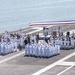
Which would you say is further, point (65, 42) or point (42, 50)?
point (65, 42)

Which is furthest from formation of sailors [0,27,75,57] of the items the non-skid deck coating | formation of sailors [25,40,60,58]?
the non-skid deck coating

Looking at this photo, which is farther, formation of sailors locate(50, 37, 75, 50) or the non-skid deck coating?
formation of sailors locate(50, 37, 75, 50)

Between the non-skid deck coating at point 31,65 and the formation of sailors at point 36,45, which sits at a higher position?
the formation of sailors at point 36,45

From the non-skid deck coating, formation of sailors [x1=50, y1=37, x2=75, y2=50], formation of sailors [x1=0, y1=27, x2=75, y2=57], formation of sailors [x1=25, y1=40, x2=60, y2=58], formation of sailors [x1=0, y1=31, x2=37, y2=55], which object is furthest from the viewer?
formation of sailors [x1=50, y1=37, x2=75, y2=50]

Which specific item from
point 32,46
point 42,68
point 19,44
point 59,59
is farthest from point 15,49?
point 42,68

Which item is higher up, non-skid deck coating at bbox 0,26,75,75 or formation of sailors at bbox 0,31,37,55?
→ formation of sailors at bbox 0,31,37,55

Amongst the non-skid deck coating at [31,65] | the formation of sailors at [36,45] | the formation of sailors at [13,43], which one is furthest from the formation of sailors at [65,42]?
the formation of sailors at [13,43]

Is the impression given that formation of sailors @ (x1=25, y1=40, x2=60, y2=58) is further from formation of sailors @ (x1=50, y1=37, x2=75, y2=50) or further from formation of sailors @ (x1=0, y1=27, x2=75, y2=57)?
formation of sailors @ (x1=50, y1=37, x2=75, y2=50)

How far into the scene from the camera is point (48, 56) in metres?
31.9

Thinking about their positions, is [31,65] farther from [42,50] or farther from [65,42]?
[65,42]

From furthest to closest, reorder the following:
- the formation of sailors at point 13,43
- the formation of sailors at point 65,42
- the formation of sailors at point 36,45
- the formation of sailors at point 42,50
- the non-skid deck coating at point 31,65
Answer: the formation of sailors at point 65,42 < the formation of sailors at point 13,43 < the formation of sailors at point 36,45 < the formation of sailors at point 42,50 < the non-skid deck coating at point 31,65

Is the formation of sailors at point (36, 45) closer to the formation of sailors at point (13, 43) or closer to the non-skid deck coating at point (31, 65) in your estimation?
the formation of sailors at point (13, 43)

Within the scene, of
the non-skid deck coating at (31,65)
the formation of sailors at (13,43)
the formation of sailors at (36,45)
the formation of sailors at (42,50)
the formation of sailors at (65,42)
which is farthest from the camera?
the formation of sailors at (65,42)

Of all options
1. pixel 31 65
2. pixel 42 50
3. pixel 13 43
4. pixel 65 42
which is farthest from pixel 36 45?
pixel 65 42
